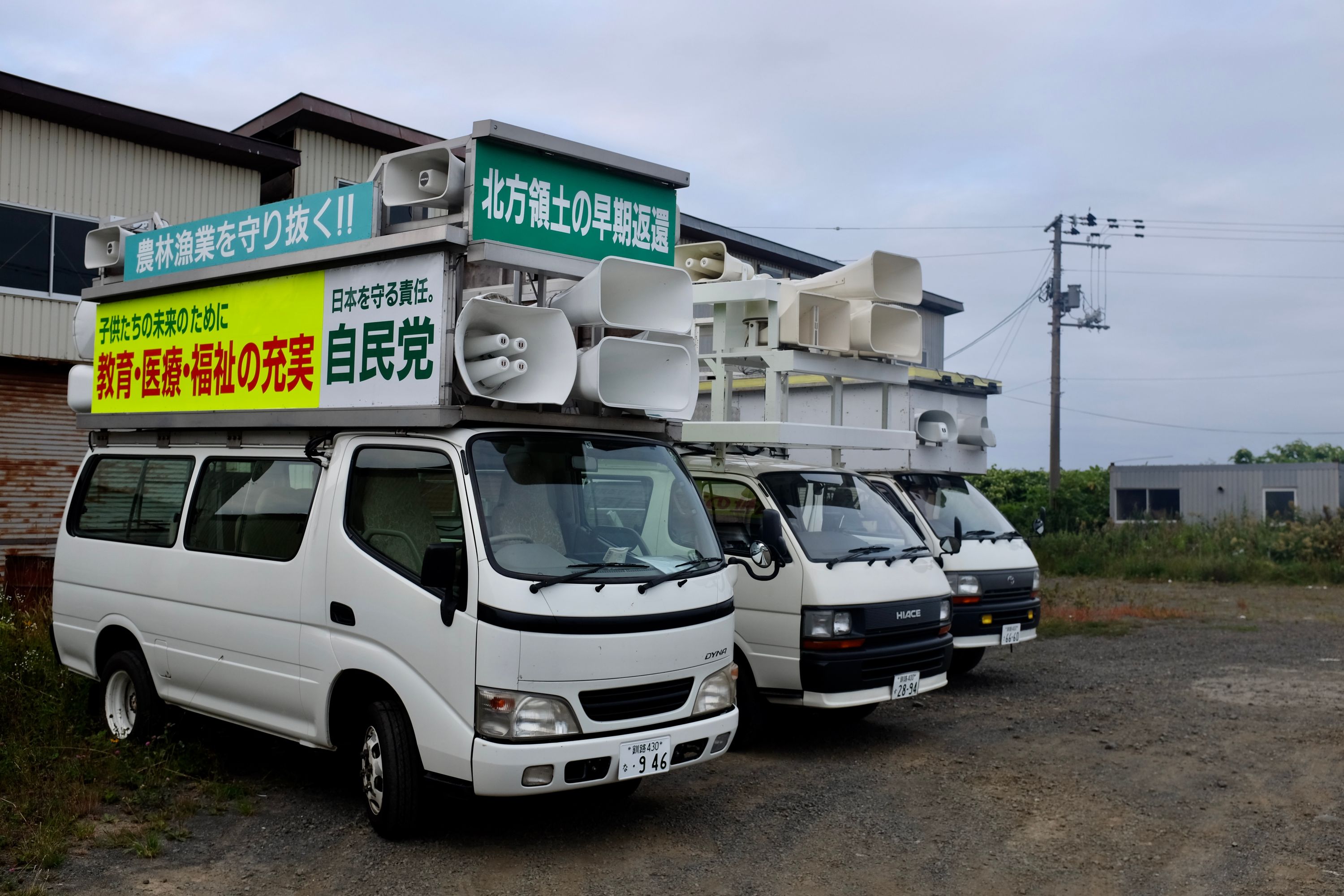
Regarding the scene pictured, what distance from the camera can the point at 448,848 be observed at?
18.2 feet

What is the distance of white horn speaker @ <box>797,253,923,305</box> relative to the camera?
930cm

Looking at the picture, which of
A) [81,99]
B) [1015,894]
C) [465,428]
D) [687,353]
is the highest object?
[81,99]

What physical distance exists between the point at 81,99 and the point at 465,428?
10.6 meters

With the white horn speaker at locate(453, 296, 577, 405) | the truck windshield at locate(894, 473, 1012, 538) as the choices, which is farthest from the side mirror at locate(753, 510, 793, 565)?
the truck windshield at locate(894, 473, 1012, 538)

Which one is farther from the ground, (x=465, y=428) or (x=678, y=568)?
(x=465, y=428)

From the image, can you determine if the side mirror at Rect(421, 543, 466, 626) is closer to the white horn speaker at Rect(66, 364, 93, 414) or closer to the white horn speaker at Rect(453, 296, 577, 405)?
the white horn speaker at Rect(453, 296, 577, 405)

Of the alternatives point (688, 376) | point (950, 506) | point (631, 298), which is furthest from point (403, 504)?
point (950, 506)

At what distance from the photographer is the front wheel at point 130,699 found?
Answer: 6.99 m

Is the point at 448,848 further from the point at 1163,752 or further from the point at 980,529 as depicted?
the point at 980,529

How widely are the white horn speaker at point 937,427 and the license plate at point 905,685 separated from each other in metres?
3.77

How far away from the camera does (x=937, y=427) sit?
1110 cm

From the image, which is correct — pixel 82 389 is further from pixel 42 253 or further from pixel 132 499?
pixel 42 253

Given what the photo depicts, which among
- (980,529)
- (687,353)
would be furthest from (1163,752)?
(687,353)

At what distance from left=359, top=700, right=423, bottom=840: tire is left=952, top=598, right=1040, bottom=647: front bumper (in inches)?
218
